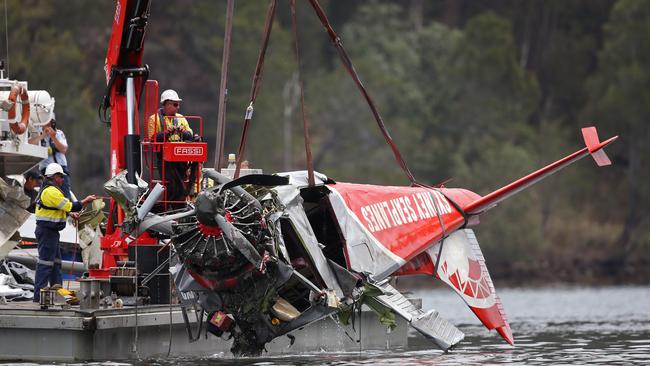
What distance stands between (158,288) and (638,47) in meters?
43.6

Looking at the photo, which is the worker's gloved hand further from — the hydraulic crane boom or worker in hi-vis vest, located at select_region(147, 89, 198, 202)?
worker in hi-vis vest, located at select_region(147, 89, 198, 202)

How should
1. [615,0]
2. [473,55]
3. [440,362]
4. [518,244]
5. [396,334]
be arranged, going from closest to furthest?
[440,362]
[396,334]
[518,244]
[473,55]
[615,0]

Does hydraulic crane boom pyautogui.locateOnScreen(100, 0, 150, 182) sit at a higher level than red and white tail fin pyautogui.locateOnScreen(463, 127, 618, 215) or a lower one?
higher

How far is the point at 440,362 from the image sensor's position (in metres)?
17.5

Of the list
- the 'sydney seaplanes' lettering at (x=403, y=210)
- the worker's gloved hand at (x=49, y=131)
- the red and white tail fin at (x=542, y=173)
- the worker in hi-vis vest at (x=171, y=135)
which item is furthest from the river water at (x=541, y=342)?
the worker's gloved hand at (x=49, y=131)

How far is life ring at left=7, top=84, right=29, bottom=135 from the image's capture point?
20.0 meters

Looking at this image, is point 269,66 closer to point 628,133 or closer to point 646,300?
point 628,133

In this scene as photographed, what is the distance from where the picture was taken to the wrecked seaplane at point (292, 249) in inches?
611

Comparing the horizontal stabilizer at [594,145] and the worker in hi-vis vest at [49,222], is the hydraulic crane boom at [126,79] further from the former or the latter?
the horizontal stabilizer at [594,145]

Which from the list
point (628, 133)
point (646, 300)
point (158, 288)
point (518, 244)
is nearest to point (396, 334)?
point (158, 288)

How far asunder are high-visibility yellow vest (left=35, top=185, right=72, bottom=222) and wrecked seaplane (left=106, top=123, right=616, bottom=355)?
5.23ft

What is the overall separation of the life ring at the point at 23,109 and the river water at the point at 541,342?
4.60 m

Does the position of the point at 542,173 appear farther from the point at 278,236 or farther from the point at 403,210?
the point at 278,236

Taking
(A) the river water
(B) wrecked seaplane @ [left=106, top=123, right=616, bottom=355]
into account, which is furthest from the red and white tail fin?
(A) the river water
